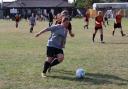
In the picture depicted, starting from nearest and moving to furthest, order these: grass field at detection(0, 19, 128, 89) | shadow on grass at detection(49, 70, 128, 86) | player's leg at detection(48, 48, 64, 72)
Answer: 1. grass field at detection(0, 19, 128, 89)
2. shadow on grass at detection(49, 70, 128, 86)
3. player's leg at detection(48, 48, 64, 72)

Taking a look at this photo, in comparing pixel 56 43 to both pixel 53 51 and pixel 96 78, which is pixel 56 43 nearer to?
pixel 53 51

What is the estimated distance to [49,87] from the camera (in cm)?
1098

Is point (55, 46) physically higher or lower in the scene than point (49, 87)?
higher

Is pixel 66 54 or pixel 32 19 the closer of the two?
pixel 66 54

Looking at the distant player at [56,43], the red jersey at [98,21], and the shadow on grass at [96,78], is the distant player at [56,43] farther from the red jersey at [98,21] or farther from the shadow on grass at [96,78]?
the red jersey at [98,21]

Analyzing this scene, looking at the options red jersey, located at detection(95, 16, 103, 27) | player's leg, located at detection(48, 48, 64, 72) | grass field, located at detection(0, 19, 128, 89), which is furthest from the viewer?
red jersey, located at detection(95, 16, 103, 27)

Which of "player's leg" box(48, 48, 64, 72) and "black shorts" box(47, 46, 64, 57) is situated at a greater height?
"black shorts" box(47, 46, 64, 57)

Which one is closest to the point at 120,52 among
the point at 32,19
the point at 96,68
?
the point at 96,68

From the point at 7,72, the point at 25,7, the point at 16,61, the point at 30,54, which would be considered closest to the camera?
Answer: the point at 7,72

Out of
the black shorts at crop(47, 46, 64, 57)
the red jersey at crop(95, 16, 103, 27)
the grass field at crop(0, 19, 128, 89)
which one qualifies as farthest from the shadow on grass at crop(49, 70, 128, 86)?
the red jersey at crop(95, 16, 103, 27)

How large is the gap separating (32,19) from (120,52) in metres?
19.4

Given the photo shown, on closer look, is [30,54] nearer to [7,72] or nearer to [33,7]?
[7,72]

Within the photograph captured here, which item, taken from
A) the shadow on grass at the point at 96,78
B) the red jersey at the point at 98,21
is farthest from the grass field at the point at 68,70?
the red jersey at the point at 98,21

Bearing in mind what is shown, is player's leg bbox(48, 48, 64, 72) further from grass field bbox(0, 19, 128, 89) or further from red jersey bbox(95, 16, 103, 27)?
red jersey bbox(95, 16, 103, 27)
